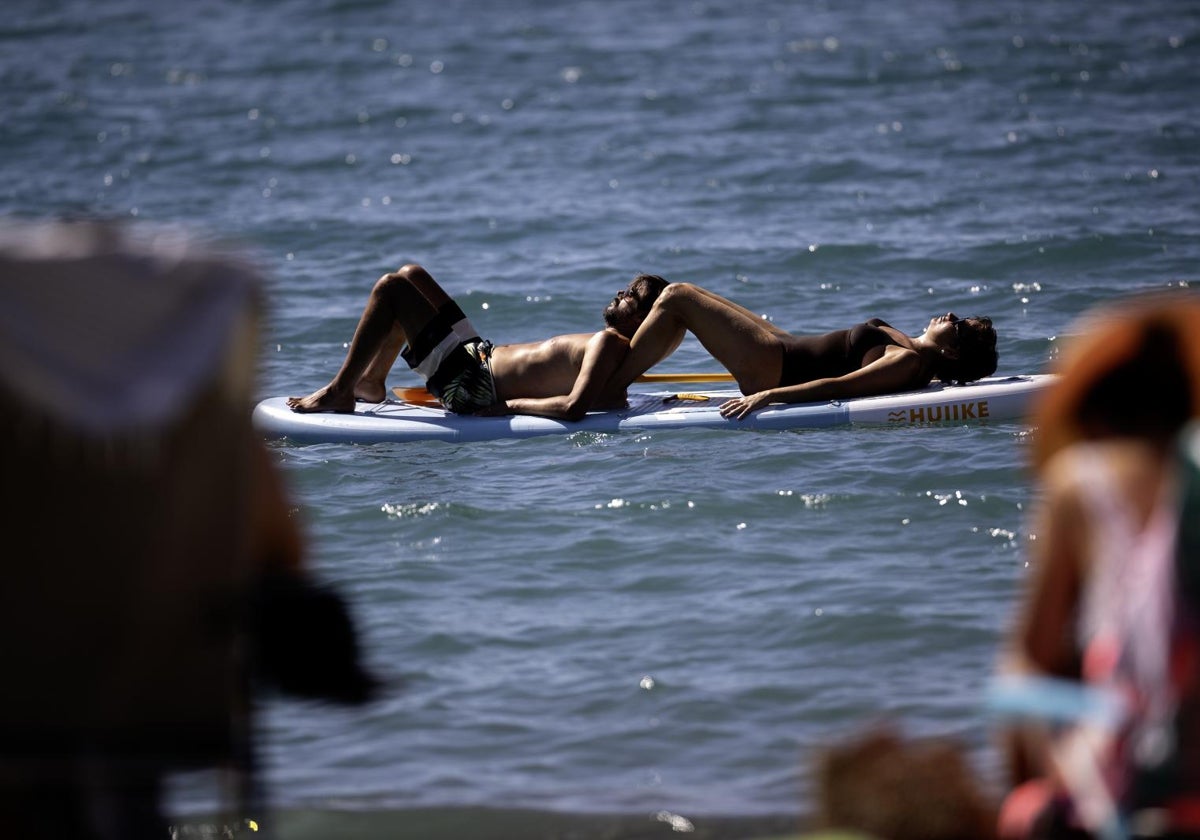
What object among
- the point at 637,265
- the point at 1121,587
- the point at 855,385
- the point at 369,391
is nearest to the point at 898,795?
the point at 1121,587

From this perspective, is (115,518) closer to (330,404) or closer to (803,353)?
(803,353)

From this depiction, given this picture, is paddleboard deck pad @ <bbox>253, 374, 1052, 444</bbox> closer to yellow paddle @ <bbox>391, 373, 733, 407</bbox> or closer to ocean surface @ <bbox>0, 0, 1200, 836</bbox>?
ocean surface @ <bbox>0, 0, 1200, 836</bbox>

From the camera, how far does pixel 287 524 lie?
2.39m

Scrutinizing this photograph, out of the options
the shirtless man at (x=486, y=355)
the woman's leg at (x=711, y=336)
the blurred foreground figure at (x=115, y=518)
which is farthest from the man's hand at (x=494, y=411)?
the blurred foreground figure at (x=115, y=518)

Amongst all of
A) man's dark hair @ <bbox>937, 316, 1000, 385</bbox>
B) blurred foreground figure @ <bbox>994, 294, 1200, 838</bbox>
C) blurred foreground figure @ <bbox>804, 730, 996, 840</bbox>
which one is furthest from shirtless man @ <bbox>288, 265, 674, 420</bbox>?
blurred foreground figure @ <bbox>994, 294, 1200, 838</bbox>

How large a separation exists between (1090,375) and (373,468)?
572 cm

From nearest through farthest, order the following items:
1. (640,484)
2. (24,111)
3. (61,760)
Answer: (61,760) < (640,484) < (24,111)

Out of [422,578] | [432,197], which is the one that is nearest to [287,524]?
[422,578]

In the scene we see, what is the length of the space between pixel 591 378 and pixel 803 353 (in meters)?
1.07

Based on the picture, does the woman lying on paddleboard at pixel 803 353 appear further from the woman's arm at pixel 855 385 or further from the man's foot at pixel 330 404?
the man's foot at pixel 330 404

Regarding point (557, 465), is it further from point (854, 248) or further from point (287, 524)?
point (854, 248)

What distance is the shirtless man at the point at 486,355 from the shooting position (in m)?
7.73

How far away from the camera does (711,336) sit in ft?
25.2

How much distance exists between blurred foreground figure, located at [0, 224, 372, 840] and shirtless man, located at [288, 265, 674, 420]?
5.57 m
